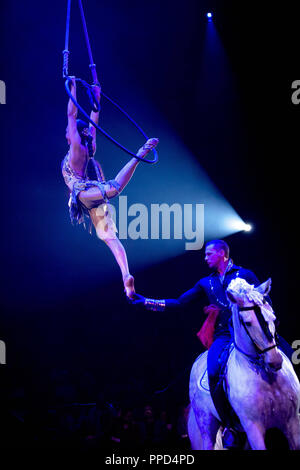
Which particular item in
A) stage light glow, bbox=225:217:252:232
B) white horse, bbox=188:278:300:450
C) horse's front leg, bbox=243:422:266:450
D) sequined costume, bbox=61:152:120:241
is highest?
sequined costume, bbox=61:152:120:241

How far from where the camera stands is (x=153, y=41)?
22.4ft

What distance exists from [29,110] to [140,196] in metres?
2.11

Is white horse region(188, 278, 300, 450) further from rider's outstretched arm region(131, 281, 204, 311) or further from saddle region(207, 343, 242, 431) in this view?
rider's outstretched arm region(131, 281, 204, 311)

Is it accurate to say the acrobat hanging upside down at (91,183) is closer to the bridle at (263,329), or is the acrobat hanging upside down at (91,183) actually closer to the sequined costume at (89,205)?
the sequined costume at (89,205)

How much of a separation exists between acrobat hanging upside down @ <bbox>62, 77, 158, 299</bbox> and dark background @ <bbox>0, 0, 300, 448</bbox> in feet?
7.77

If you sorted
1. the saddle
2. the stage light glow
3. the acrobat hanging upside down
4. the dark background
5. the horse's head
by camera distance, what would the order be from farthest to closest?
the stage light glow → the dark background → the acrobat hanging upside down → the saddle → the horse's head

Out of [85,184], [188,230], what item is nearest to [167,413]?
[188,230]

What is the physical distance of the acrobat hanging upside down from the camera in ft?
13.7

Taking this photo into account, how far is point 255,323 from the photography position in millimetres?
3209

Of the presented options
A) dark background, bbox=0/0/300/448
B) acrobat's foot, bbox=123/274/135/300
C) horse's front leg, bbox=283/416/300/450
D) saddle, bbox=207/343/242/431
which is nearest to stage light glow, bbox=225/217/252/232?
dark background, bbox=0/0/300/448

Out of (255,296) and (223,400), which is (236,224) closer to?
(223,400)

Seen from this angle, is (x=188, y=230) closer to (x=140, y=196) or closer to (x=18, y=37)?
(x=140, y=196)

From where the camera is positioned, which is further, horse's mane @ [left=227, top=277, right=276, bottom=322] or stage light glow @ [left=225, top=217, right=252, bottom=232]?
stage light glow @ [left=225, top=217, right=252, bottom=232]

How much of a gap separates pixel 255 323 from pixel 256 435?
2.60 ft
